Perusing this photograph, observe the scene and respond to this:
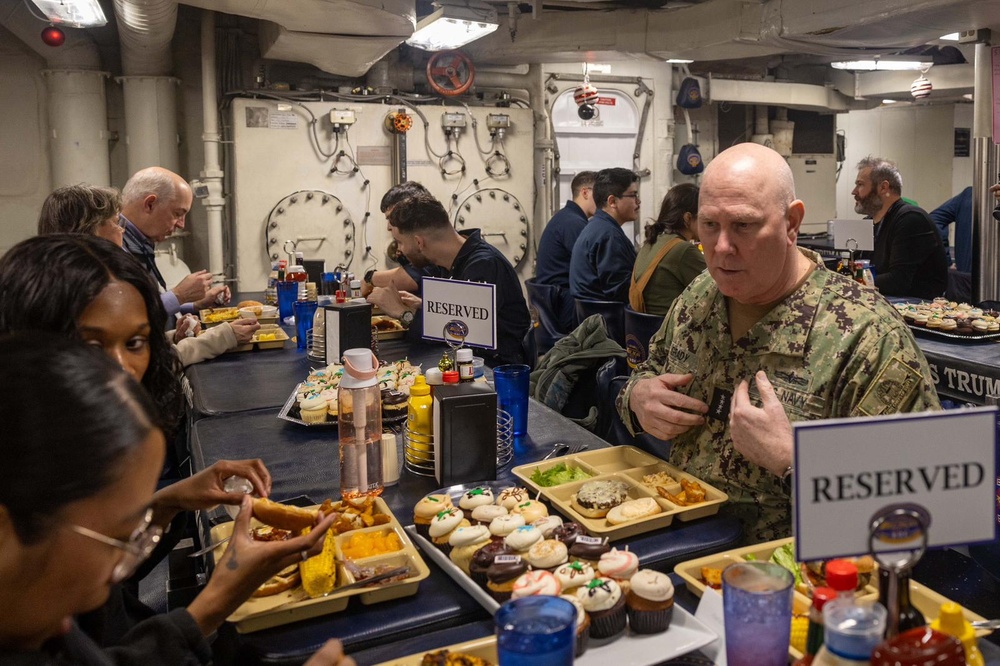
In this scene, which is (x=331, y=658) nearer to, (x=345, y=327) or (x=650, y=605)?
(x=650, y=605)

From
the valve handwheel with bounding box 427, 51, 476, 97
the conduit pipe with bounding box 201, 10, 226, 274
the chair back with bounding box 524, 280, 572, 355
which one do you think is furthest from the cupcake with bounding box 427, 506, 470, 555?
the valve handwheel with bounding box 427, 51, 476, 97

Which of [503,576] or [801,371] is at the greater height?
[801,371]

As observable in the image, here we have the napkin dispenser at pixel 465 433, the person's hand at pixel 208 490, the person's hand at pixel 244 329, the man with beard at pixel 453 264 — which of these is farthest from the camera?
the man with beard at pixel 453 264

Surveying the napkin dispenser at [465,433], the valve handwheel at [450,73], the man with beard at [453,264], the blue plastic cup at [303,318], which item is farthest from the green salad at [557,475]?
the valve handwheel at [450,73]

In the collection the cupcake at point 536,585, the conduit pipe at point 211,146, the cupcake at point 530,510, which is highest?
the conduit pipe at point 211,146

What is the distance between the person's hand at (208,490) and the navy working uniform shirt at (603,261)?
3774 mm

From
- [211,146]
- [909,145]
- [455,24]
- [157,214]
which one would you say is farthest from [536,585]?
[909,145]

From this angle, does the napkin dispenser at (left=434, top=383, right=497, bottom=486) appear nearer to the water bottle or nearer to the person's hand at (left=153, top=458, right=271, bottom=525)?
the water bottle

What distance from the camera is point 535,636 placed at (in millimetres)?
981

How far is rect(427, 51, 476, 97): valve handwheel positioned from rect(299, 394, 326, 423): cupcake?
5229mm

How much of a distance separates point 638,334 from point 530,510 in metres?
2.28

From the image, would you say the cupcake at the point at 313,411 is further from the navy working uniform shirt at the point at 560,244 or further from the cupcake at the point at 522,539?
the navy working uniform shirt at the point at 560,244

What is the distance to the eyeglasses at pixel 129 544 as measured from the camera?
2.97ft

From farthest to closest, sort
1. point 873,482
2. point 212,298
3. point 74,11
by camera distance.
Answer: point 74,11 → point 212,298 → point 873,482
